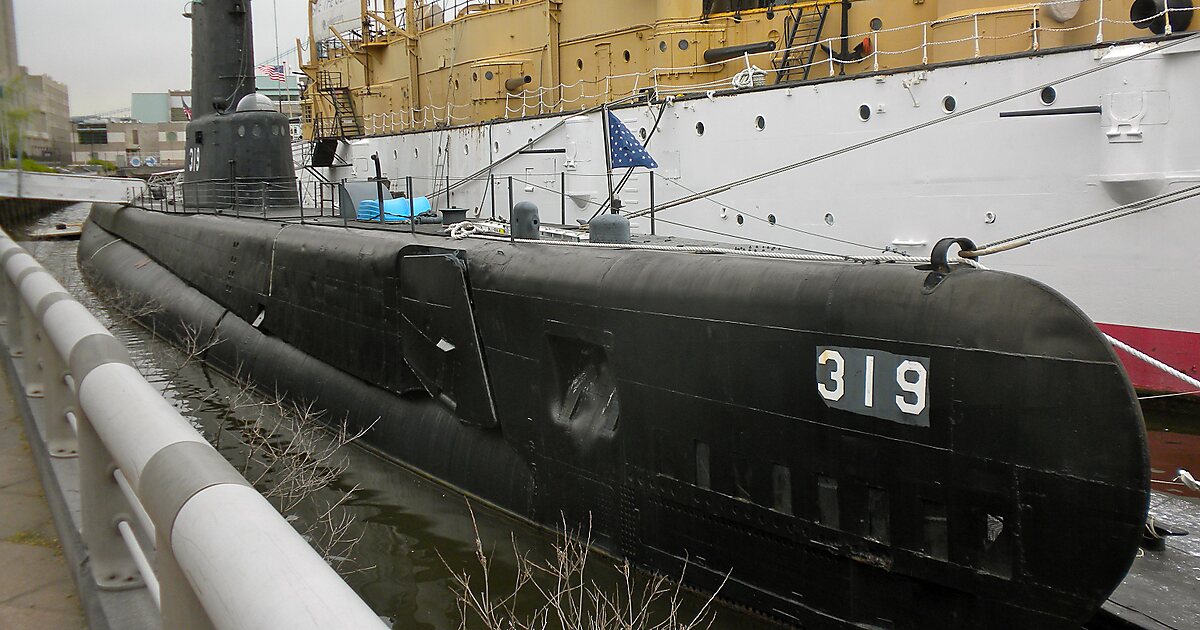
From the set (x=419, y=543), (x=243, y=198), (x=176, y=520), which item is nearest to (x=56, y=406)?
(x=176, y=520)

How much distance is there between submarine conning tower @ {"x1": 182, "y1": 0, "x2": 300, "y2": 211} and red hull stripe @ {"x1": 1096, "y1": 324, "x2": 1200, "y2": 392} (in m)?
15.1

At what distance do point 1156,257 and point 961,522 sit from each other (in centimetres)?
844

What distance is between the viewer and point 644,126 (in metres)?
18.5

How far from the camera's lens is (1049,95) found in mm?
12797

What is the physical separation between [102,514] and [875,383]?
13.3ft

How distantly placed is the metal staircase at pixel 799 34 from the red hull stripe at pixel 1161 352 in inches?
293

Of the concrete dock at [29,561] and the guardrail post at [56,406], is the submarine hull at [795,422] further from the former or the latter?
the concrete dock at [29,561]

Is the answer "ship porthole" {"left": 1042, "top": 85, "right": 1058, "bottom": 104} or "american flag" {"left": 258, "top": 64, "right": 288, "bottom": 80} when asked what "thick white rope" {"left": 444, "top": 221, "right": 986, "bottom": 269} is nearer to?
"ship porthole" {"left": 1042, "top": 85, "right": 1058, "bottom": 104}

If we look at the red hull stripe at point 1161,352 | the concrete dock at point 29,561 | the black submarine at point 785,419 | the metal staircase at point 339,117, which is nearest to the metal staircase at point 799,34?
the red hull stripe at point 1161,352

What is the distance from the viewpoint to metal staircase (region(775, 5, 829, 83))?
1731 cm

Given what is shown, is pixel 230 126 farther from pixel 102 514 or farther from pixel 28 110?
pixel 102 514

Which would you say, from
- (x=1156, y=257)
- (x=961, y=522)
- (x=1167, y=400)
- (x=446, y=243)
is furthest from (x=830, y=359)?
(x=1167, y=400)

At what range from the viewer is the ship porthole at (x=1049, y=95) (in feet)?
41.9

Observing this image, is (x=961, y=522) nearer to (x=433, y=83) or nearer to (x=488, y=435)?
(x=488, y=435)
